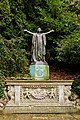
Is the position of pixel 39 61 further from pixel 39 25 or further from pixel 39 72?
pixel 39 25

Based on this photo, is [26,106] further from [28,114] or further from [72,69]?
[72,69]

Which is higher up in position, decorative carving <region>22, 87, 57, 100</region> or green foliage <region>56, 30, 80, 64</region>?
green foliage <region>56, 30, 80, 64</region>

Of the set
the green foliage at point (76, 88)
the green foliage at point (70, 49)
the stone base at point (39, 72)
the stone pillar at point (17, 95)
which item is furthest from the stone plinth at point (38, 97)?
the green foliage at point (70, 49)

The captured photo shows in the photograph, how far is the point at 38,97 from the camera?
9.91 m

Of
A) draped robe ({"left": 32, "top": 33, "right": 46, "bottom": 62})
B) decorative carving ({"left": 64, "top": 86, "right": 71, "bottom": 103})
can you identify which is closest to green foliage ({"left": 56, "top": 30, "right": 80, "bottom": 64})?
draped robe ({"left": 32, "top": 33, "right": 46, "bottom": 62})

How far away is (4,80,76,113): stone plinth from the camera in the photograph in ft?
32.3

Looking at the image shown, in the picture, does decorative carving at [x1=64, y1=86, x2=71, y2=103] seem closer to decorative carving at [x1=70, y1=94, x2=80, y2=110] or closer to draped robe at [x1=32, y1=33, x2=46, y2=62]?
decorative carving at [x1=70, y1=94, x2=80, y2=110]

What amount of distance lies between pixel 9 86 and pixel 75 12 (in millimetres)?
6492

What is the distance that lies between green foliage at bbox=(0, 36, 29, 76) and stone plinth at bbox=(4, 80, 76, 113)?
8.47ft

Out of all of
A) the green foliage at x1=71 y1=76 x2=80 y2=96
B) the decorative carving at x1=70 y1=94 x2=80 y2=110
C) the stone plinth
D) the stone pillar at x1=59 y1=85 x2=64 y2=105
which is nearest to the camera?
the stone plinth

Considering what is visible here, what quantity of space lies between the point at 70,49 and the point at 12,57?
2.68m

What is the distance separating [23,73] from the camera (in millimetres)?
13484

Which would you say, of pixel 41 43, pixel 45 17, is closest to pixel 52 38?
pixel 45 17

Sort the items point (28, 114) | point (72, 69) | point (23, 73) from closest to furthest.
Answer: point (28, 114) → point (23, 73) → point (72, 69)
